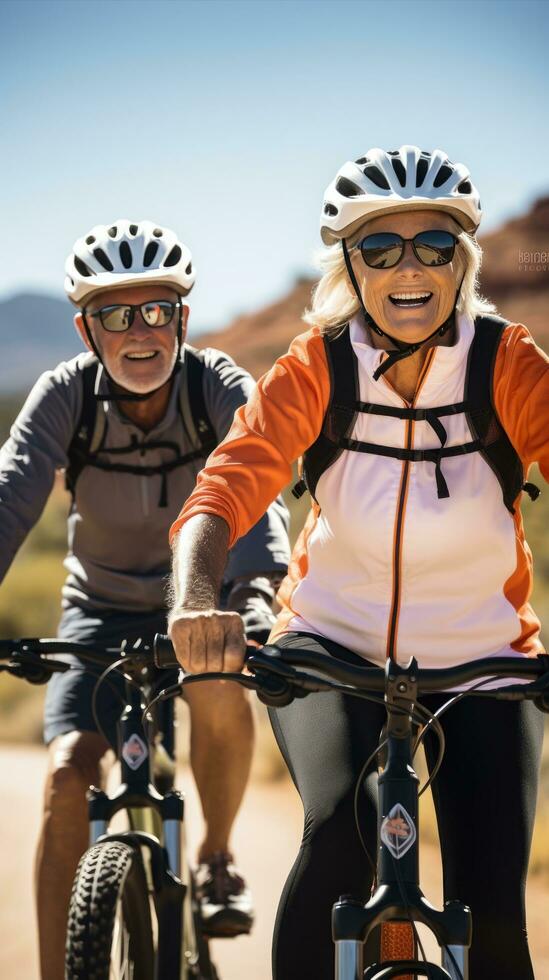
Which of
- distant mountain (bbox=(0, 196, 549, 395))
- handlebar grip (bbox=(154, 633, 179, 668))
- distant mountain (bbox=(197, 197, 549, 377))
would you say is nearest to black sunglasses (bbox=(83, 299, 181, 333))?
handlebar grip (bbox=(154, 633, 179, 668))

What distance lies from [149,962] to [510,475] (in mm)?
1631

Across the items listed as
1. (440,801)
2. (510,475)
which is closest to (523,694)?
(440,801)

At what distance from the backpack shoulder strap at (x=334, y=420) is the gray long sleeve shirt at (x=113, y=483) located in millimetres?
928

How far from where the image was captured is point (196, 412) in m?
4.65

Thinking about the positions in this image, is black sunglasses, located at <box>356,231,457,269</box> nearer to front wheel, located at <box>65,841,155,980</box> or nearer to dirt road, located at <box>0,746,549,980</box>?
front wheel, located at <box>65,841,155,980</box>

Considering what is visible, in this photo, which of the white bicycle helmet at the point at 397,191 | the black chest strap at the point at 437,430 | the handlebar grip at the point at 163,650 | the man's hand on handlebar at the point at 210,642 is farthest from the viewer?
the white bicycle helmet at the point at 397,191

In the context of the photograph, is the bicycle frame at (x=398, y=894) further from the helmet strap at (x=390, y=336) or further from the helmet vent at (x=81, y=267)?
the helmet vent at (x=81, y=267)

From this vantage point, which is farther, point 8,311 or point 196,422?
point 8,311

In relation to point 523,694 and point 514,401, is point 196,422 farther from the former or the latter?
point 523,694

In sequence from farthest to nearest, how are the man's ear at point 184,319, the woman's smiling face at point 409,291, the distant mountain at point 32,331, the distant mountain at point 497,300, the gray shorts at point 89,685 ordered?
1. the distant mountain at point 32,331
2. the distant mountain at point 497,300
3. the man's ear at point 184,319
4. the gray shorts at point 89,685
5. the woman's smiling face at point 409,291

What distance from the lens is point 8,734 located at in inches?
516

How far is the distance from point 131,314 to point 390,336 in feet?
4.76

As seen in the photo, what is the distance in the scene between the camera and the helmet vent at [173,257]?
4938 mm

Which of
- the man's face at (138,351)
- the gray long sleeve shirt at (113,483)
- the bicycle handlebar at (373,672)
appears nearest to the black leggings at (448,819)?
the bicycle handlebar at (373,672)
